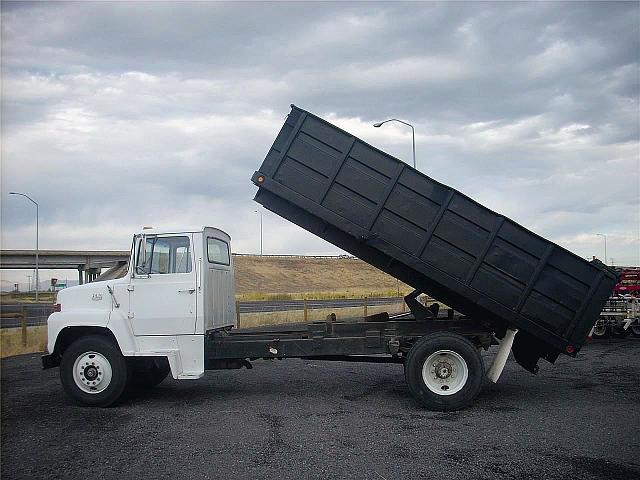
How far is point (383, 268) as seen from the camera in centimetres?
882

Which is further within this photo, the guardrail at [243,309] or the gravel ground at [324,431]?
the guardrail at [243,309]

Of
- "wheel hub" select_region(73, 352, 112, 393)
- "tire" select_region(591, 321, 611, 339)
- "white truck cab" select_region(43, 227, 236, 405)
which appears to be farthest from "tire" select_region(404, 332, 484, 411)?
"tire" select_region(591, 321, 611, 339)

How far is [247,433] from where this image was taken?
703cm

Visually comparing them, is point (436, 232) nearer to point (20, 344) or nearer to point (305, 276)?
point (20, 344)

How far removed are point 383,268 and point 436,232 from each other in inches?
39.7

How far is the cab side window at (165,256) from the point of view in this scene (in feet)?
28.1

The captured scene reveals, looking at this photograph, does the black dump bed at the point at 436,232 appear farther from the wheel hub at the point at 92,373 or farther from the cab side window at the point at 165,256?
the wheel hub at the point at 92,373

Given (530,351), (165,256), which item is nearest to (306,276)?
(530,351)

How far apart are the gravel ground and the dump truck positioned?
0.65 meters

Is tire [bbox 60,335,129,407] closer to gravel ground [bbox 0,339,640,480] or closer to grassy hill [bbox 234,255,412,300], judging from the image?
gravel ground [bbox 0,339,640,480]

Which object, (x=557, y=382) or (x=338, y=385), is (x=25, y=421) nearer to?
(x=338, y=385)

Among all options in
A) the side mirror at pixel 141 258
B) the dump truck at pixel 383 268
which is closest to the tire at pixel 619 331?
the dump truck at pixel 383 268

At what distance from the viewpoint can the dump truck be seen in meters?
8.18

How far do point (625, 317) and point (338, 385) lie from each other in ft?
34.8
